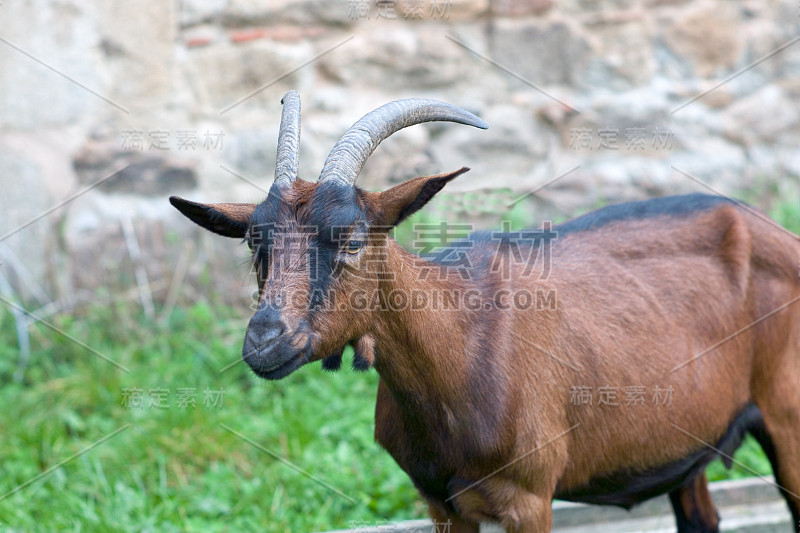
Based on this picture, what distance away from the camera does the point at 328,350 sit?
3102 millimetres

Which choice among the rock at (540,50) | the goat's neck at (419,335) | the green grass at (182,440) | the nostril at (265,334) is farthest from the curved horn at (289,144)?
the rock at (540,50)

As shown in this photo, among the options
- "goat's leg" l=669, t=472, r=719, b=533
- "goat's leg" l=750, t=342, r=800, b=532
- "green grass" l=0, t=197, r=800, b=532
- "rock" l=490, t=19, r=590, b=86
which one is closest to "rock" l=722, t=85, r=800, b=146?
"rock" l=490, t=19, r=590, b=86

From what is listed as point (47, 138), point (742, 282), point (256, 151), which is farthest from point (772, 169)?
point (47, 138)

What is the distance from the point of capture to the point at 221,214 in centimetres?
328

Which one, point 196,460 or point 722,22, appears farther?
point 722,22

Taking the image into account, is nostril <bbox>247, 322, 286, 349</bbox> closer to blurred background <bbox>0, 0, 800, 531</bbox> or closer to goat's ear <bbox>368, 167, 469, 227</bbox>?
goat's ear <bbox>368, 167, 469, 227</bbox>

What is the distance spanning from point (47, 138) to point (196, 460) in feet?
9.81

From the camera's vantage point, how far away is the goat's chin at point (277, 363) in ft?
9.48

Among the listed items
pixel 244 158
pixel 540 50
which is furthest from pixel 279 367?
pixel 540 50

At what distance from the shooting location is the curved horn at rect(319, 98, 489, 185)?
123 inches

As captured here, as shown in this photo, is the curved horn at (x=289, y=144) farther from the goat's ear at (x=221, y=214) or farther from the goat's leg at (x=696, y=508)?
the goat's leg at (x=696, y=508)

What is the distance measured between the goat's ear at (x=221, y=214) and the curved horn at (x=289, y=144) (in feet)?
0.65

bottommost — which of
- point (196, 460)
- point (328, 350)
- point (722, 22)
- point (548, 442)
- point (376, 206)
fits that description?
point (196, 460)

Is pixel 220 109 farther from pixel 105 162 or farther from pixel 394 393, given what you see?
pixel 394 393
